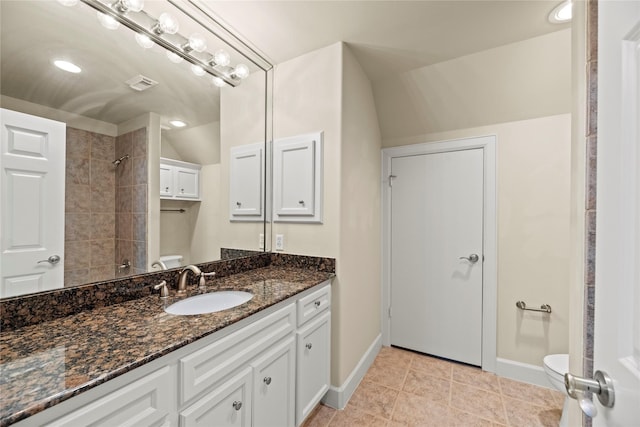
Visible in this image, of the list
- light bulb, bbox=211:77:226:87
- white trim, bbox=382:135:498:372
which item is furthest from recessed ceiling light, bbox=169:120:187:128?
white trim, bbox=382:135:498:372

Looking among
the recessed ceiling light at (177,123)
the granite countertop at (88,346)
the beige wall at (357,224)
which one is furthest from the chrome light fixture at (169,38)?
the granite countertop at (88,346)

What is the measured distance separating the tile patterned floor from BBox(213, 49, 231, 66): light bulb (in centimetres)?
235

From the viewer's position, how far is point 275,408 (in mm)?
1252

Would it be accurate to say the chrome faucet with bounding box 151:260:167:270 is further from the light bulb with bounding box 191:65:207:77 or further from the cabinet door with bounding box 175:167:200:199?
the light bulb with bounding box 191:65:207:77

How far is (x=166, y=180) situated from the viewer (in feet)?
4.88

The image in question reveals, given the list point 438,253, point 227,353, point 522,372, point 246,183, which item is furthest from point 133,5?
point 522,372

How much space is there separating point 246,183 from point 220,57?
83 cm

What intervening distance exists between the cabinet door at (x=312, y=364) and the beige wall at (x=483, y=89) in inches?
73.6

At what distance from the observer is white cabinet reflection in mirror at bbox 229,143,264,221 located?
1901mm

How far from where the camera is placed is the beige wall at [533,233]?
6.46 feet

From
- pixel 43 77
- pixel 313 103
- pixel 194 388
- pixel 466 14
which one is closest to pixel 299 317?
pixel 194 388

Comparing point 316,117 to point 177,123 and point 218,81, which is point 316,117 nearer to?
point 218,81

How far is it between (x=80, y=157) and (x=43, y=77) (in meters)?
Answer: 0.32

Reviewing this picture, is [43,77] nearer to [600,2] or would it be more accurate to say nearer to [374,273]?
[600,2]
